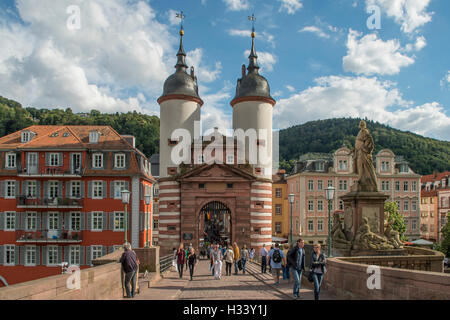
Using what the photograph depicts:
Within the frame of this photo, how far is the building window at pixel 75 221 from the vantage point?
39562 millimetres

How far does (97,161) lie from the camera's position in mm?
40500

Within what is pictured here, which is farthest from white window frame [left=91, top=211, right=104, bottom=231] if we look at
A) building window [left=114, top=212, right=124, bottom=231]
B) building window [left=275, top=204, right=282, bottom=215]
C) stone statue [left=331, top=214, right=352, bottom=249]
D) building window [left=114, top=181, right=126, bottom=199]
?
building window [left=275, top=204, right=282, bottom=215]

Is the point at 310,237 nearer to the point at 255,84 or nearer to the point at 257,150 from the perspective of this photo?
the point at 257,150

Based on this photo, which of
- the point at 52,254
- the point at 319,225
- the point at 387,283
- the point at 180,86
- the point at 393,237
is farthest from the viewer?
the point at 319,225

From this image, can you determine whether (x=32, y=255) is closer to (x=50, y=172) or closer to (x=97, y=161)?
(x=50, y=172)

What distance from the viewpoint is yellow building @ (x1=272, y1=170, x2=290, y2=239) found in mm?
63125

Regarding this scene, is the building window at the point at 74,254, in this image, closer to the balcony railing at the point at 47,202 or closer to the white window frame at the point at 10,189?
the balcony railing at the point at 47,202

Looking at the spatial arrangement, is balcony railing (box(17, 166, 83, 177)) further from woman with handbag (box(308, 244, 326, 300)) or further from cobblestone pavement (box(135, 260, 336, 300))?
woman with handbag (box(308, 244, 326, 300))

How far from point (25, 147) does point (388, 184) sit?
45.8 m

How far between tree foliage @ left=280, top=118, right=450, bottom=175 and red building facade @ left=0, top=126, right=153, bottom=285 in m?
48.1

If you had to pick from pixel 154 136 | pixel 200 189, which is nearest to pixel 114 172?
pixel 200 189

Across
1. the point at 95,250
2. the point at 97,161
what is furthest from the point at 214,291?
the point at 97,161

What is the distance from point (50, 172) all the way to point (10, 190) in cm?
411

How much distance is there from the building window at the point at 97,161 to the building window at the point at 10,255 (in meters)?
10.2
